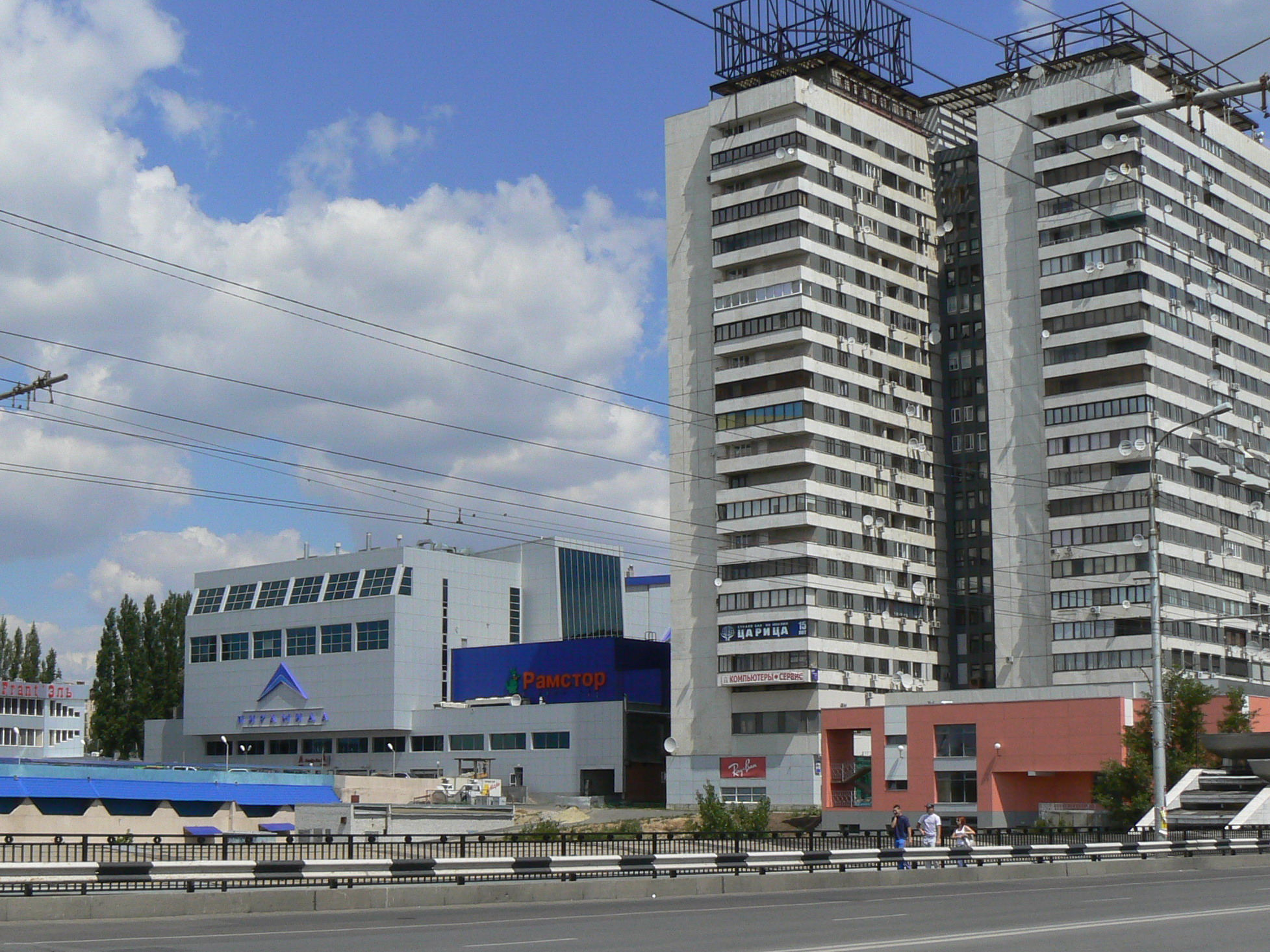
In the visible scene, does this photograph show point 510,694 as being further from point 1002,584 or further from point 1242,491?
point 1242,491

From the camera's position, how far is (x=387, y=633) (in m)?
119

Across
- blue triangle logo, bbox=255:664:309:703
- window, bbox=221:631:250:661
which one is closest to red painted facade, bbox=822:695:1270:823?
blue triangle logo, bbox=255:664:309:703

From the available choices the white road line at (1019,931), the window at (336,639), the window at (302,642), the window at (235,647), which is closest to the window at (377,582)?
the window at (336,639)

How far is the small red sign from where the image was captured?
327 ft

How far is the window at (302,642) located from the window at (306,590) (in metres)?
2.40

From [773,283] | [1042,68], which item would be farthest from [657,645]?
[1042,68]

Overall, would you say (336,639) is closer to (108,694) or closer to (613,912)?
(108,694)

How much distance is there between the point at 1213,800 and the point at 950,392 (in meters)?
56.3

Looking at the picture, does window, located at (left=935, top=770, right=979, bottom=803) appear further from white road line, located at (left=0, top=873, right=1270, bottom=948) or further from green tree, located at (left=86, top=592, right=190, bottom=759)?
green tree, located at (left=86, top=592, right=190, bottom=759)

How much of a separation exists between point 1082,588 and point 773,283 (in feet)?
92.5

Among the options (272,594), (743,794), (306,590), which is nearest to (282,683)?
(306,590)

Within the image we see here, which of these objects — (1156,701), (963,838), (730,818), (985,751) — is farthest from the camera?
(985,751)

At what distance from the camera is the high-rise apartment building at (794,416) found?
330 feet

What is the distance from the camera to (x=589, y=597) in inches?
5039
